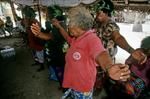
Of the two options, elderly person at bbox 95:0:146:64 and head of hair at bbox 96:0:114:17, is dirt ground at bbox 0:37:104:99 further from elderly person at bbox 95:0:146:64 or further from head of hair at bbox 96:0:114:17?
head of hair at bbox 96:0:114:17

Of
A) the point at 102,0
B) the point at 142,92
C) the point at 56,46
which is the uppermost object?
the point at 102,0

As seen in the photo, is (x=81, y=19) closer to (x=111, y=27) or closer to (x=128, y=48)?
(x=128, y=48)

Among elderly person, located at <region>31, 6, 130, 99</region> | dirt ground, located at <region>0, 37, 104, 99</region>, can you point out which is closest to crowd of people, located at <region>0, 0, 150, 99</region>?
elderly person, located at <region>31, 6, 130, 99</region>

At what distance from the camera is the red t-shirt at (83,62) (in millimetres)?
2139

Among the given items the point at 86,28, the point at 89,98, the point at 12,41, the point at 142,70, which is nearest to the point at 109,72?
the point at 86,28

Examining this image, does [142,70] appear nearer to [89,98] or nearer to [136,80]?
[136,80]

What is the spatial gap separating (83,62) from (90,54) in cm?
20

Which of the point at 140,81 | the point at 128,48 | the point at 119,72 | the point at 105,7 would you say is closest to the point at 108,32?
the point at 105,7

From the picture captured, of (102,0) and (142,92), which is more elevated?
(102,0)

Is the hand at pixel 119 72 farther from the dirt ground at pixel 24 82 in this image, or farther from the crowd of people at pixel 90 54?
the dirt ground at pixel 24 82

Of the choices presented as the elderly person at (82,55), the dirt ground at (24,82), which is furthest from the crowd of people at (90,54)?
the dirt ground at (24,82)

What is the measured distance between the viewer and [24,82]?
5.74m

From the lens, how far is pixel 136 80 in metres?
3.73

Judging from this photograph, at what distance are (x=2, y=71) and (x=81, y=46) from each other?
508 cm
